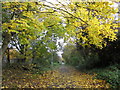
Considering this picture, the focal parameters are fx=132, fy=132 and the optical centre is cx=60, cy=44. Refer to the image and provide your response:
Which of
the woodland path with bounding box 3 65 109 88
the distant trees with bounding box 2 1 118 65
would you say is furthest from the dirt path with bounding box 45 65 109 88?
the distant trees with bounding box 2 1 118 65

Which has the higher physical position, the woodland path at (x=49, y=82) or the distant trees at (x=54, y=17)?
the distant trees at (x=54, y=17)

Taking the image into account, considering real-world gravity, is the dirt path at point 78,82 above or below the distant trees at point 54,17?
below

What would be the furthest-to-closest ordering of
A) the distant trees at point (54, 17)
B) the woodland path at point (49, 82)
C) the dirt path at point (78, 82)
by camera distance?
the dirt path at point (78, 82), the woodland path at point (49, 82), the distant trees at point (54, 17)

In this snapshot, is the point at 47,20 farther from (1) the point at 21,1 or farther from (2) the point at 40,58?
(2) the point at 40,58

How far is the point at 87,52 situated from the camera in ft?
25.3

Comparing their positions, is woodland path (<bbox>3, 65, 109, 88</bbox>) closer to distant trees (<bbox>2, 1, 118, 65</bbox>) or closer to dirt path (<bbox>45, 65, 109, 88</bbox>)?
dirt path (<bbox>45, 65, 109, 88</bbox>)

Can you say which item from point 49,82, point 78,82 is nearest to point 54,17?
point 49,82

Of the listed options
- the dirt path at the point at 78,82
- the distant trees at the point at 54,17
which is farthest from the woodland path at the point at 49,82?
the distant trees at the point at 54,17

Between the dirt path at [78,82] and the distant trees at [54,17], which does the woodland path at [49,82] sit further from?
the distant trees at [54,17]

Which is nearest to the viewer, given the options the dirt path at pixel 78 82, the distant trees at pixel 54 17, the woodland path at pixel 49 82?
the distant trees at pixel 54 17

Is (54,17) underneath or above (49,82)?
above

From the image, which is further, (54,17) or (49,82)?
(49,82)

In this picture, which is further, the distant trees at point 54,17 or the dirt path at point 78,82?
the dirt path at point 78,82

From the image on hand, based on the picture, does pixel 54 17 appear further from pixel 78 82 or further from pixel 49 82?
pixel 78 82
